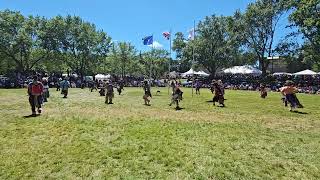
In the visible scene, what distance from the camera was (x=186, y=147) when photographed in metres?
11.3

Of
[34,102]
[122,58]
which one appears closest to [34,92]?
[34,102]

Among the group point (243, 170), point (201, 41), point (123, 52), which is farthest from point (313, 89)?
point (123, 52)

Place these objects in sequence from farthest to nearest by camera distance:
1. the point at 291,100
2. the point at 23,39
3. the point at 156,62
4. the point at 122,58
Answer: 1. the point at 156,62
2. the point at 122,58
3. the point at 23,39
4. the point at 291,100

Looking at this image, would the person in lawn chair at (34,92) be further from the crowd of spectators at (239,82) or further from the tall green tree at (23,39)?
the tall green tree at (23,39)

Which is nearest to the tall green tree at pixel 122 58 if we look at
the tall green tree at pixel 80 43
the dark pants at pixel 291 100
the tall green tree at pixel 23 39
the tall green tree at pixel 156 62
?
the tall green tree at pixel 156 62

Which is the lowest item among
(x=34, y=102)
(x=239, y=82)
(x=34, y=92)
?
(x=239, y=82)

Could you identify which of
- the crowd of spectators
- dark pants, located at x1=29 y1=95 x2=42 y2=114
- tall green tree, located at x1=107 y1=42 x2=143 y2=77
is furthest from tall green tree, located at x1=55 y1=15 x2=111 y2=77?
dark pants, located at x1=29 y1=95 x2=42 y2=114

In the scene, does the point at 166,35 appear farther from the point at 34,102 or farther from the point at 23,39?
the point at 23,39

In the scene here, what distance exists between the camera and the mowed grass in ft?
29.8

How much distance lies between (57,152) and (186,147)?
3409 mm

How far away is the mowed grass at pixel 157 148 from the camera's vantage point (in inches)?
358

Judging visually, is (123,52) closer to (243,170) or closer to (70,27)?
(70,27)

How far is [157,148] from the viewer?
1105 centimetres

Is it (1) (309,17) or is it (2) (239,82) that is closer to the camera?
(1) (309,17)
